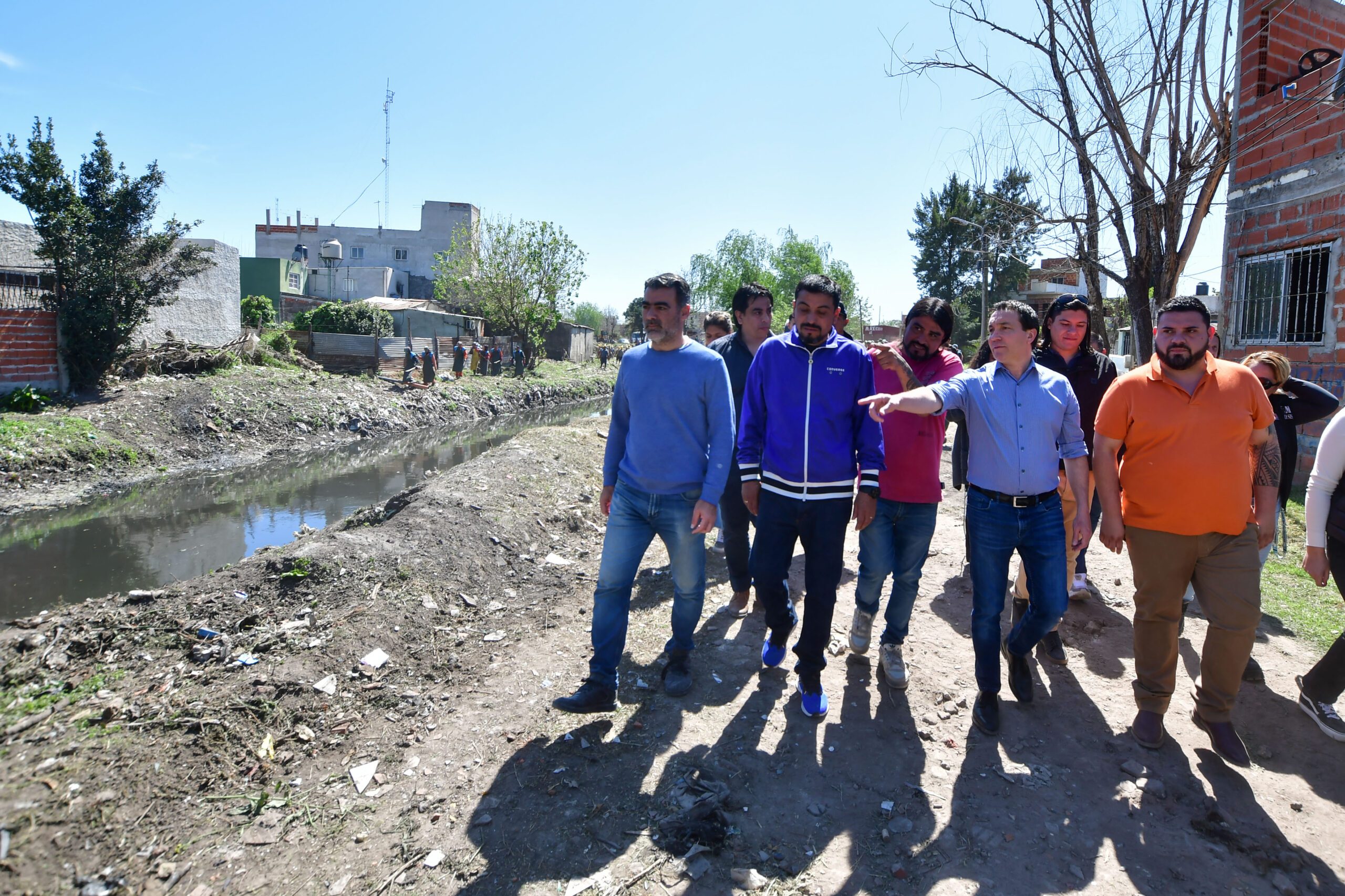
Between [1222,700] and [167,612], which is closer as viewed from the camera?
[1222,700]

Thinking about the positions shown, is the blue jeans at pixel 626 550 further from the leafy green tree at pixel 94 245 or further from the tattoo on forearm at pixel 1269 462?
the leafy green tree at pixel 94 245

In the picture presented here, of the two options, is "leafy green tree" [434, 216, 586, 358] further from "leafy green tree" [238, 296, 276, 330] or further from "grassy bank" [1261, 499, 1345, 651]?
"grassy bank" [1261, 499, 1345, 651]

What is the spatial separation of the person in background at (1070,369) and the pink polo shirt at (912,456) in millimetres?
924

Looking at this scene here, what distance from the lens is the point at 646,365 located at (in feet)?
10.7

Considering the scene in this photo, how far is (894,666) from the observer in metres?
3.48

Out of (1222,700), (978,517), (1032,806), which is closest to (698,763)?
(1032,806)

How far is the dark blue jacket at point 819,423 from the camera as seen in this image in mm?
3020

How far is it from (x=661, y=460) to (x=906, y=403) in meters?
1.07

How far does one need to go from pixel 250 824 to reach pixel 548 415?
19703 millimetres

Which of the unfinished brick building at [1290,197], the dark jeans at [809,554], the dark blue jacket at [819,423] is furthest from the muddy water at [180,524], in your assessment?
the unfinished brick building at [1290,197]

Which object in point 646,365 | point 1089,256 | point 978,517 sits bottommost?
point 978,517

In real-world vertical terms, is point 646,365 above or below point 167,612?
above

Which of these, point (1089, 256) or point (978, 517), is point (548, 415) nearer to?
point (1089, 256)

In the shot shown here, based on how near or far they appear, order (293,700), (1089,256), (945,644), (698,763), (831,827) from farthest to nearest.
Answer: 1. (1089,256)
2. (945,644)
3. (293,700)
4. (698,763)
5. (831,827)
